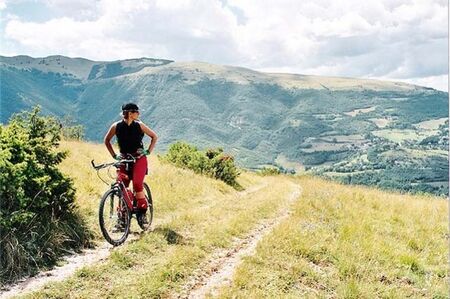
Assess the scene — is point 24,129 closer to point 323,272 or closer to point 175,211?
point 175,211

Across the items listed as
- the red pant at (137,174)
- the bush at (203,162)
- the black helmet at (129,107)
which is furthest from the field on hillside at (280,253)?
the bush at (203,162)

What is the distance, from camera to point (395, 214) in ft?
58.7

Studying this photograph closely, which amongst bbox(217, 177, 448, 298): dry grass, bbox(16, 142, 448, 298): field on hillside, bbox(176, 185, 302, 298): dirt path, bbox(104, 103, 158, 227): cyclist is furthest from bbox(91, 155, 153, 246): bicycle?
bbox(217, 177, 448, 298): dry grass

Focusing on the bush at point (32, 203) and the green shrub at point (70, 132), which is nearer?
the bush at point (32, 203)

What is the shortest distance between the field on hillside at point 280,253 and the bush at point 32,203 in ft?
3.26

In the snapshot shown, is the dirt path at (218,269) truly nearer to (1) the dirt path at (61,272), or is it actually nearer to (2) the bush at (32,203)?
(1) the dirt path at (61,272)

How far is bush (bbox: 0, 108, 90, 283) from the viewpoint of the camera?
8.96 metres

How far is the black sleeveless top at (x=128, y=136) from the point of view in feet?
39.1

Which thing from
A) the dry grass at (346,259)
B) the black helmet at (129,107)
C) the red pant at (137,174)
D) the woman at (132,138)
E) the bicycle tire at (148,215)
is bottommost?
the dry grass at (346,259)

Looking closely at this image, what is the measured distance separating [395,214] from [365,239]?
577 cm

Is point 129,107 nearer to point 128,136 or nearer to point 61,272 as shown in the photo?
point 128,136

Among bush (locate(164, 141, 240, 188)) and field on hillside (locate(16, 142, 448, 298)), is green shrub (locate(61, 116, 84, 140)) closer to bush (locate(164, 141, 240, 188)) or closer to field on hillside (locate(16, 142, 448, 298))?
bush (locate(164, 141, 240, 188))

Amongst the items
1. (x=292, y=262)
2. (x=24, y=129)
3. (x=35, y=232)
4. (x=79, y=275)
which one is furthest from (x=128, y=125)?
(x=292, y=262)

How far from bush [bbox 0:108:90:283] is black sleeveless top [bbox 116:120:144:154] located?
1.47m
